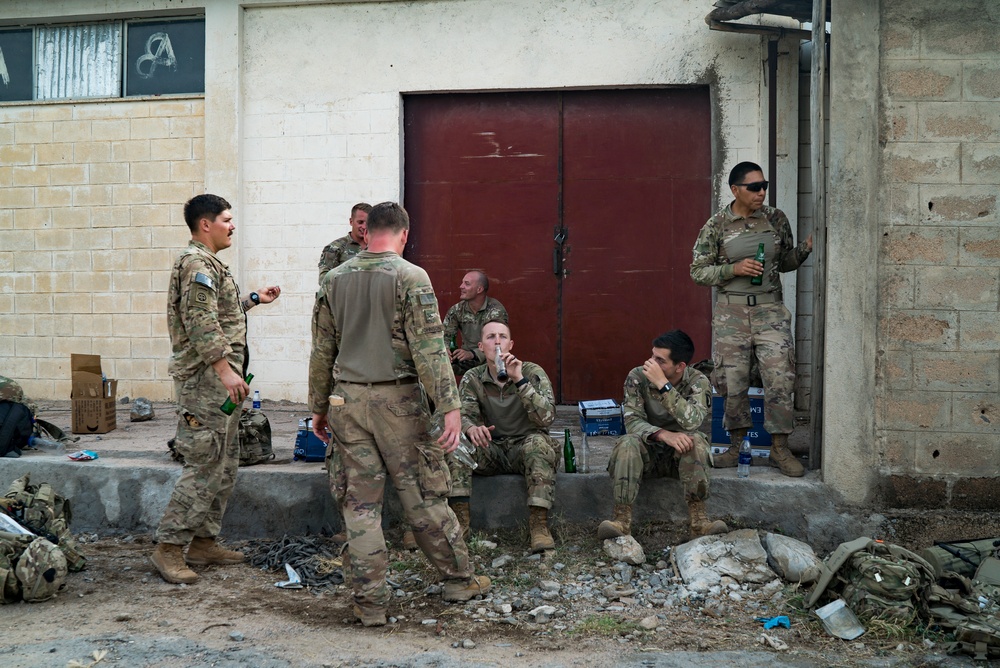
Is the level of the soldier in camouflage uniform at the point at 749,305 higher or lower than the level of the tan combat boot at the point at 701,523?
higher

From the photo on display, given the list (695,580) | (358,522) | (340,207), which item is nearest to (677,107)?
(340,207)

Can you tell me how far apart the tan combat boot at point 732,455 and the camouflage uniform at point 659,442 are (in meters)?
0.45

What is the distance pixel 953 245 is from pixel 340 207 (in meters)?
5.28

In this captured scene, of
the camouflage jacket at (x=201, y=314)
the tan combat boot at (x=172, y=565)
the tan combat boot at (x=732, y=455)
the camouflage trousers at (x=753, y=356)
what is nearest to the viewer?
the camouflage jacket at (x=201, y=314)

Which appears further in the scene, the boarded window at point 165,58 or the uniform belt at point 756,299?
Answer: the boarded window at point 165,58

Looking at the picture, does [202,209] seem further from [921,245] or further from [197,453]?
[921,245]

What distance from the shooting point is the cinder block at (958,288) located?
18.1 feet

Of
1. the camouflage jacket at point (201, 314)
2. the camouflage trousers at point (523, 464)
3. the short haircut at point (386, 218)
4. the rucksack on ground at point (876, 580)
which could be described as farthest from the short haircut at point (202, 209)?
the rucksack on ground at point (876, 580)

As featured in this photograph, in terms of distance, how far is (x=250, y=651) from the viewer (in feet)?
13.9

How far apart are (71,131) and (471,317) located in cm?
469

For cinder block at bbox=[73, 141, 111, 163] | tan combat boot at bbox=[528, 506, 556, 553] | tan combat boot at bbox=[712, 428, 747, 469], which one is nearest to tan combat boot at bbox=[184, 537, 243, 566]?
tan combat boot at bbox=[528, 506, 556, 553]

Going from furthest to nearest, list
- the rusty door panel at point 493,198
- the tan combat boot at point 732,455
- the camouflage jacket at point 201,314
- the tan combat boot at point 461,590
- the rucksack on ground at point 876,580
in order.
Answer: the rusty door panel at point 493,198
the tan combat boot at point 732,455
the camouflage jacket at point 201,314
the tan combat boot at point 461,590
the rucksack on ground at point 876,580

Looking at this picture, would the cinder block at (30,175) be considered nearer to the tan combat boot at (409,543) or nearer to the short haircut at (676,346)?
the tan combat boot at (409,543)

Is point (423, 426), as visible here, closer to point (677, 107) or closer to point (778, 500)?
point (778, 500)
